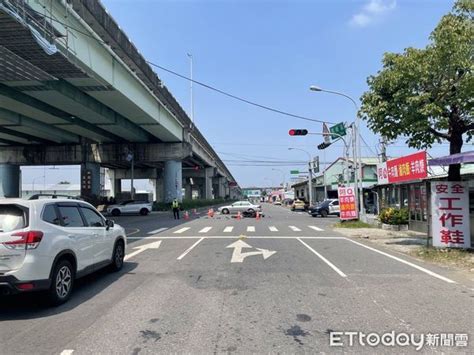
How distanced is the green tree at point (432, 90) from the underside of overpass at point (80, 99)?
420 inches

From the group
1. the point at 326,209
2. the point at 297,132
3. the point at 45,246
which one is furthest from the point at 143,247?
the point at 326,209

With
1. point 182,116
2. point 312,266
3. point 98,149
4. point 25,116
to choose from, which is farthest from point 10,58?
point 98,149

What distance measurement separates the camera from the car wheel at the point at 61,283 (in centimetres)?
664

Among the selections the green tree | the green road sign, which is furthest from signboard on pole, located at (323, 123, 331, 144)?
the green tree

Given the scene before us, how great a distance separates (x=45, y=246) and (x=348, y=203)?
22.0 metres

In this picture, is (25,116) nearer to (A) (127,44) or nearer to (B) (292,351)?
(A) (127,44)

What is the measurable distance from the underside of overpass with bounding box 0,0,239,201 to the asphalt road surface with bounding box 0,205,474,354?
27.4 ft

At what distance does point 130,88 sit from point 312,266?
1815 centimetres

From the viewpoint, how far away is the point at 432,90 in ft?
42.4

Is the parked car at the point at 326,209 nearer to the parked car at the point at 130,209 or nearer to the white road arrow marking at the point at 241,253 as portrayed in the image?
the parked car at the point at 130,209

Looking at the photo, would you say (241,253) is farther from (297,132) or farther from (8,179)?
(8,179)

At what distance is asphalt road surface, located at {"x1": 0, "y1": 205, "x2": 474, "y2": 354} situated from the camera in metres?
5.06

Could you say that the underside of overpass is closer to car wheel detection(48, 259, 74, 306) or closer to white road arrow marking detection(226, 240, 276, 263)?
car wheel detection(48, 259, 74, 306)

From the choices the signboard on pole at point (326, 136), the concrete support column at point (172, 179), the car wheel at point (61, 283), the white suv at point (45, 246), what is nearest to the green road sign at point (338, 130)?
the signboard on pole at point (326, 136)
